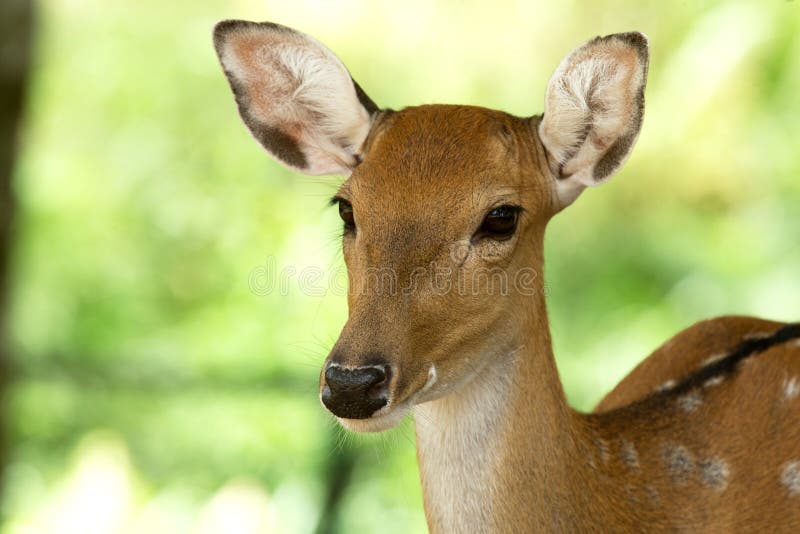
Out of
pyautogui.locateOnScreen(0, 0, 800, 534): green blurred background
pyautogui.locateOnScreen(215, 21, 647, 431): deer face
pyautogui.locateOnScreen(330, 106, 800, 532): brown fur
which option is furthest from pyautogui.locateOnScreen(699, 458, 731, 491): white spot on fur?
pyautogui.locateOnScreen(0, 0, 800, 534): green blurred background

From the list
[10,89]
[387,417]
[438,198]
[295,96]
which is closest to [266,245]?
[10,89]

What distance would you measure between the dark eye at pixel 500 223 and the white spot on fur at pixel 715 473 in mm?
829

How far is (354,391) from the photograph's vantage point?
2.44m

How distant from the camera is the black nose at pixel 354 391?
2438mm

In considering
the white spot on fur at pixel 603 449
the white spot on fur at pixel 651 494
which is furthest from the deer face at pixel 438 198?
the white spot on fur at pixel 651 494

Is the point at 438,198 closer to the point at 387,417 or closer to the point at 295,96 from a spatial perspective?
the point at 387,417

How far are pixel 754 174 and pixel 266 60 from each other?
476 cm

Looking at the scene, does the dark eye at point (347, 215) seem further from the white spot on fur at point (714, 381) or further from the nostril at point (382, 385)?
the white spot on fur at point (714, 381)

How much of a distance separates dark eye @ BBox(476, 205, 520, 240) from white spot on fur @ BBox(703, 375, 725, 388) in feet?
2.64

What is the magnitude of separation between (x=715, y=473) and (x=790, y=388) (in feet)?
1.08

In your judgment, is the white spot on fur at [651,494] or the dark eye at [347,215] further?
the white spot on fur at [651,494]

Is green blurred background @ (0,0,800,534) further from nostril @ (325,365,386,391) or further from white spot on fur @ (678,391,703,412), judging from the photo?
nostril @ (325,365,386,391)

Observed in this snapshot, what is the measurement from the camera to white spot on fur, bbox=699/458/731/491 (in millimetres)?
2992

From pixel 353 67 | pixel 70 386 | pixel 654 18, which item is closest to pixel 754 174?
pixel 654 18
